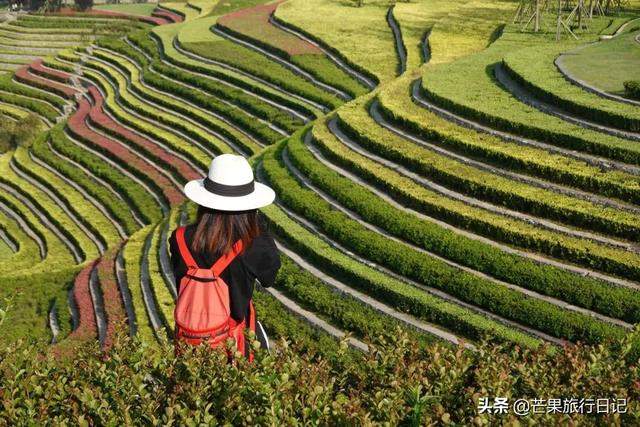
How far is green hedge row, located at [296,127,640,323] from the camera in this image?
13172mm

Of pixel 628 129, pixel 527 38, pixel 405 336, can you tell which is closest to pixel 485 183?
pixel 628 129

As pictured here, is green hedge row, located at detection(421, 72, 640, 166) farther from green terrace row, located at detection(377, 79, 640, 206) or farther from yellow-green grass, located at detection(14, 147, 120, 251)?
yellow-green grass, located at detection(14, 147, 120, 251)

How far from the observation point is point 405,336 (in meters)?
7.41

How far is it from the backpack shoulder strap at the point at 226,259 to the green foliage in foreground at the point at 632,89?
15.0 m

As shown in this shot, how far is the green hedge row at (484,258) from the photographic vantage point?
13172mm

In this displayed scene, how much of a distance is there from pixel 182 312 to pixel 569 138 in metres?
12.5

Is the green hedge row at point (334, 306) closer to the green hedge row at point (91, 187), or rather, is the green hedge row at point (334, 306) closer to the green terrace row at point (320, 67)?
the green hedge row at point (91, 187)

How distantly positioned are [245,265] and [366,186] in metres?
11.9

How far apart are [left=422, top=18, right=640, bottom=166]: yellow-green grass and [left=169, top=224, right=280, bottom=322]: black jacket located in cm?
1142

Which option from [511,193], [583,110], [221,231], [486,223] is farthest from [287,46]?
[221,231]

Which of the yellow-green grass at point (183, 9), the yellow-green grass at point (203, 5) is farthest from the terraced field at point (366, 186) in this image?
the yellow-green grass at point (203, 5)

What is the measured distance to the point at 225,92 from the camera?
105 ft

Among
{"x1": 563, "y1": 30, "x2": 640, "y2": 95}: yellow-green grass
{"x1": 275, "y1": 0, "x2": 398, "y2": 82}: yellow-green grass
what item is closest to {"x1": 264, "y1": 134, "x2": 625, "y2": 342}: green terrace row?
{"x1": 563, "y1": 30, "x2": 640, "y2": 95}: yellow-green grass

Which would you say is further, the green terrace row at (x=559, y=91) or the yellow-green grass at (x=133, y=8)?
the yellow-green grass at (x=133, y=8)
